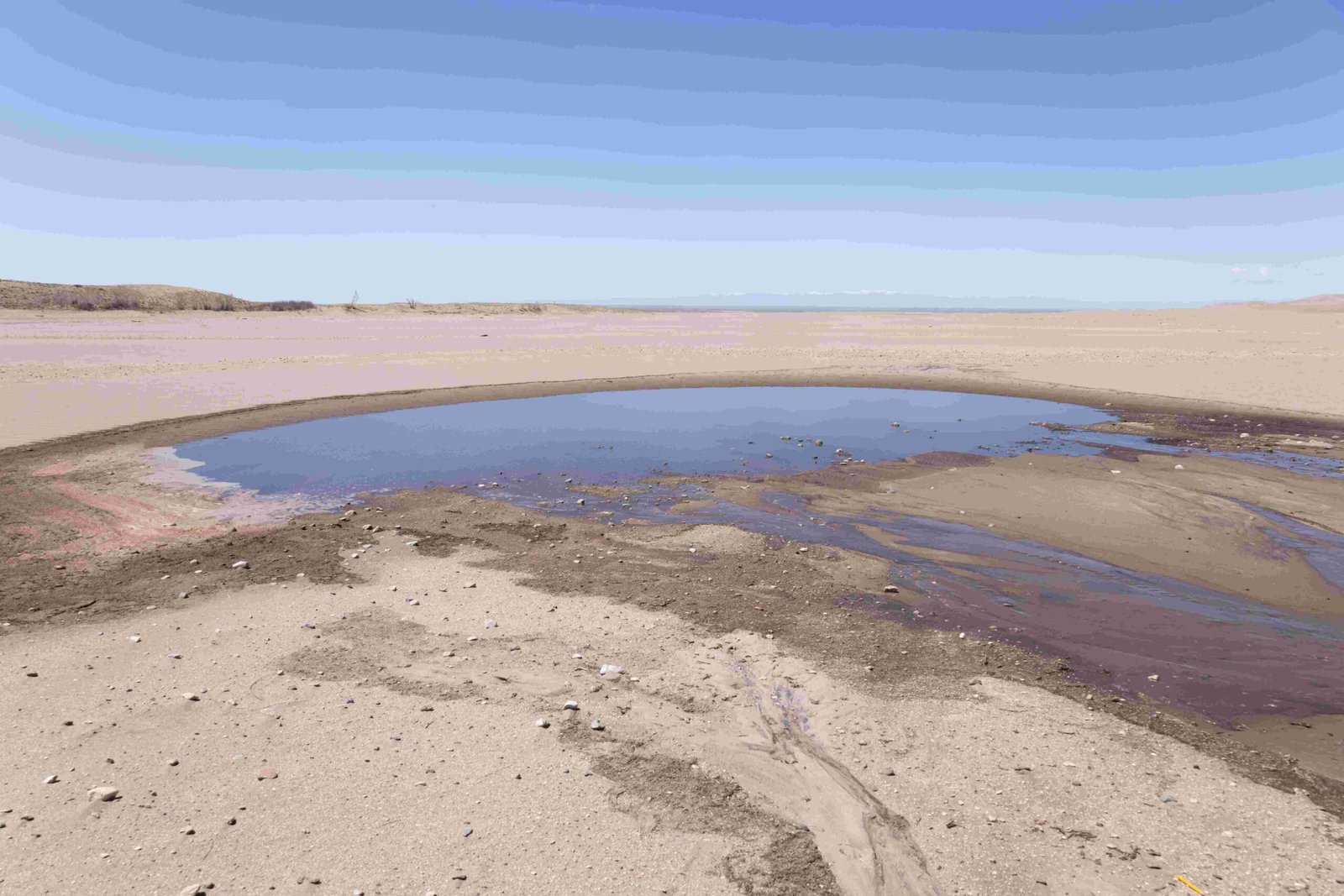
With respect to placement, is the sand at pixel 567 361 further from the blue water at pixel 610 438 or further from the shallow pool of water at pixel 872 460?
the shallow pool of water at pixel 872 460

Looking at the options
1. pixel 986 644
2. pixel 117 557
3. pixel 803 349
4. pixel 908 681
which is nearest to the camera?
pixel 908 681

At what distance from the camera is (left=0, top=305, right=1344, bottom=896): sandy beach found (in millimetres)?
4945

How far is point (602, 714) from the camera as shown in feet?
22.0

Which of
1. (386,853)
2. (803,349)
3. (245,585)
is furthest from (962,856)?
(803,349)

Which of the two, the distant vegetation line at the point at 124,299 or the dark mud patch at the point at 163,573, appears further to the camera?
the distant vegetation line at the point at 124,299

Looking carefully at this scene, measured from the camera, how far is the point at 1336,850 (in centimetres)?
501

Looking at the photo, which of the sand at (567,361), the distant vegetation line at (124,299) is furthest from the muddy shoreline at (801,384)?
the distant vegetation line at (124,299)

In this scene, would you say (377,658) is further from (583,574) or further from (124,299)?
(124,299)

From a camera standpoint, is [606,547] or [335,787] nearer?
[335,787]

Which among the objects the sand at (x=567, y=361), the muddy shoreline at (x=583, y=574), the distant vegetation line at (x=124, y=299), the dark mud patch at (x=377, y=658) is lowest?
the dark mud patch at (x=377, y=658)

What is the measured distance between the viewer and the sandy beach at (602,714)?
4.95 m

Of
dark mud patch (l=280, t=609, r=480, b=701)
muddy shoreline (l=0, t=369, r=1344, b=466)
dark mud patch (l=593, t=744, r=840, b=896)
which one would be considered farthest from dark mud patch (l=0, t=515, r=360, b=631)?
muddy shoreline (l=0, t=369, r=1344, b=466)

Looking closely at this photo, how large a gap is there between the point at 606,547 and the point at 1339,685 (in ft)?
29.9

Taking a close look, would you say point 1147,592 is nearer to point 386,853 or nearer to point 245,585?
point 386,853
